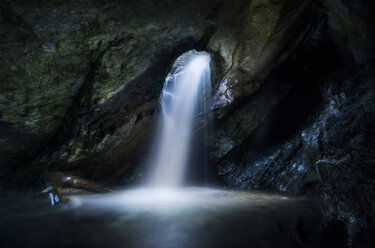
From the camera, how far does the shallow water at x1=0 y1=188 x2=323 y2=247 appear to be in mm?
2859

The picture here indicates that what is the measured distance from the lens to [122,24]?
5551 mm

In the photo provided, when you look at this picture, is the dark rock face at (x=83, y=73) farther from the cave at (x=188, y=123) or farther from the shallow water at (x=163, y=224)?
the shallow water at (x=163, y=224)

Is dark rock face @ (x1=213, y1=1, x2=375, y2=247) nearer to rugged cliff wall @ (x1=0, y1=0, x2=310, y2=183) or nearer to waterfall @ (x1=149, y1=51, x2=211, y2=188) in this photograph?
rugged cliff wall @ (x1=0, y1=0, x2=310, y2=183)

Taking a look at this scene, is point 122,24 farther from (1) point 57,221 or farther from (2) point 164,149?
(2) point 164,149

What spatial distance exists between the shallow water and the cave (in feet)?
0.11

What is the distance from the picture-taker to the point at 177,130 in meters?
10.1

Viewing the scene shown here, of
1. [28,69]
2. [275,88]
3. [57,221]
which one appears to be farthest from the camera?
[275,88]

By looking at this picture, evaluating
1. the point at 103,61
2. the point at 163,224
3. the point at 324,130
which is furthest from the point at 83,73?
the point at 324,130

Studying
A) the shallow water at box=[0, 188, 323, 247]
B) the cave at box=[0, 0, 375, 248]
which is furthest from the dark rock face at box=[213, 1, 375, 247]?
the shallow water at box=[0, 188, 323, 247]

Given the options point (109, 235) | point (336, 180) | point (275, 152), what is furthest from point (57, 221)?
point (275, 152)

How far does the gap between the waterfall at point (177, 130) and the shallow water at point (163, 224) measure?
487cm

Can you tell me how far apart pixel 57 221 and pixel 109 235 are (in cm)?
137

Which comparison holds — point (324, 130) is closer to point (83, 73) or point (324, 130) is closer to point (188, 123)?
point (188, 123)

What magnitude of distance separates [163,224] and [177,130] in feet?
21.5
